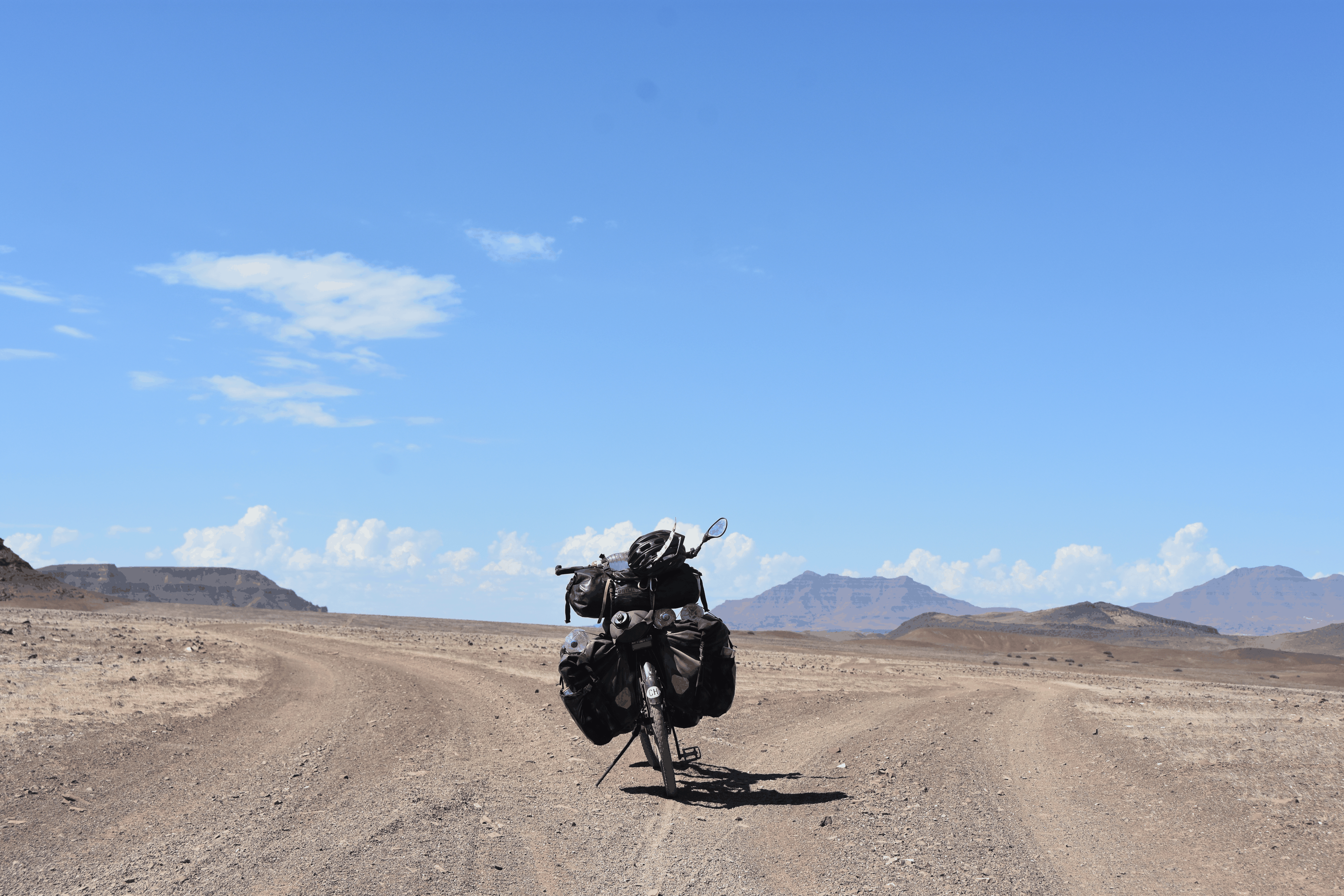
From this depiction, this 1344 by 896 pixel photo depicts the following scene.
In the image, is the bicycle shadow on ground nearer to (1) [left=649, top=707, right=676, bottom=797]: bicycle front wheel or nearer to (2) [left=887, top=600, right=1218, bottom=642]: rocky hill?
(1) [left=649, top=707, right=676, bottom=797]: bicycle front wheel

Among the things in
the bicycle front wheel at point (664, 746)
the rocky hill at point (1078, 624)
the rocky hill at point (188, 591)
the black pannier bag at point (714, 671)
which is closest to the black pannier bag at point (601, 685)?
the bicycle front wheel at point (664, 746)

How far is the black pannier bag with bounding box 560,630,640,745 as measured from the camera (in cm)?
1066

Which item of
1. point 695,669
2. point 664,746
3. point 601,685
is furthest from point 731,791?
point 601,685

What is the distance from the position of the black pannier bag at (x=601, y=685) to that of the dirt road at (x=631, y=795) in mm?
720

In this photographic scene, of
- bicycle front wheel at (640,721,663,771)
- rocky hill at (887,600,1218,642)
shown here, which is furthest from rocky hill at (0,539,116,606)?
bicycle front wheel at (640,721,663,771)

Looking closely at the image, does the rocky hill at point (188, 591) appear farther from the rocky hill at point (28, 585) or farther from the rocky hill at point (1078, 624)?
the rocky hill at point (1078, 624)

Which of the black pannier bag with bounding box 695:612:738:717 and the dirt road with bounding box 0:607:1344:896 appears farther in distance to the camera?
the black pannier bag with bounding box 695:612:738:717

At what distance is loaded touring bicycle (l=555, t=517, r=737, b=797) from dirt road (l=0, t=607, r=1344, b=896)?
2.50ft

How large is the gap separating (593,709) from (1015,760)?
6.00m

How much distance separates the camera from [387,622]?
74.6 m

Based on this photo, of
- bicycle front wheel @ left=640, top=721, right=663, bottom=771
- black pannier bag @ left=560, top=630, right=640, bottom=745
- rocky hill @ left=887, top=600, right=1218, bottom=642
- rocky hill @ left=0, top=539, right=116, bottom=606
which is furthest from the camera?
rocky hill @ left=887, top=600, right=1218, bottom=642

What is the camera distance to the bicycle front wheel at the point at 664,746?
32.8ft

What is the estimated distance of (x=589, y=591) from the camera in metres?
11.1

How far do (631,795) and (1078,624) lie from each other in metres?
118
